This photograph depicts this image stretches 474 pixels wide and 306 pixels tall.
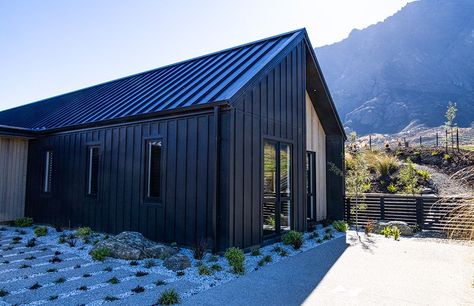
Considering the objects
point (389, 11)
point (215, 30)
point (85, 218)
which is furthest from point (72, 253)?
point (389, 11)

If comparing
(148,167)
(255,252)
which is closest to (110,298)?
(255,252)

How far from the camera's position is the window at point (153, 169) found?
287 inches

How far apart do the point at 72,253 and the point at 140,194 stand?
1865 millimetres

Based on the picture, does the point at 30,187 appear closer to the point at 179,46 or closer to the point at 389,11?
the point at 179,46

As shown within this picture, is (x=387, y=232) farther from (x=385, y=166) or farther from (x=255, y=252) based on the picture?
(x=385, y=166)

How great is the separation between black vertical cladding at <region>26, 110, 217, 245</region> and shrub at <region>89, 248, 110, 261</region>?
139cm

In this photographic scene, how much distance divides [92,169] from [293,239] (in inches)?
234

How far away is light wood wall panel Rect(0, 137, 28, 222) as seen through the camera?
10406mm

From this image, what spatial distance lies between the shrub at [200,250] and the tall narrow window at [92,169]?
4.35m

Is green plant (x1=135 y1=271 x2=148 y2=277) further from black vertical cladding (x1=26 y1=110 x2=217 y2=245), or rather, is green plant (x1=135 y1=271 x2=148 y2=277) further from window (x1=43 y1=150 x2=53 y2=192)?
window (x1=43 y1=150 x2=53 y2=192)

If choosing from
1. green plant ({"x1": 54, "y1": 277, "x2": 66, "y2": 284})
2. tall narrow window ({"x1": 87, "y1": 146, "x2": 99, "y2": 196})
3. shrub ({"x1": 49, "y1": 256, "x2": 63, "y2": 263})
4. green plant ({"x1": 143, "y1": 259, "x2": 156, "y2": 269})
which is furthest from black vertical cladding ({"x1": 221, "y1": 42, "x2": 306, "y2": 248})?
tall narrow window ({"x1": 87, "y1": 146, "x2": 99, "y2": 196})

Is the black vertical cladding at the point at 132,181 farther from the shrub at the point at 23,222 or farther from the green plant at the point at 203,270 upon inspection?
the green plant at the point at 203,270

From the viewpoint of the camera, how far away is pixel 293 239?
7.11 m

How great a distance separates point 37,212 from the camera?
1042 centimetres
